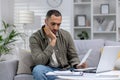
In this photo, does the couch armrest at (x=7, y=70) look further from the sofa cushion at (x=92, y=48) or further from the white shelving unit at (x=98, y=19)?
the white shelving unit at (x=98, y=19)

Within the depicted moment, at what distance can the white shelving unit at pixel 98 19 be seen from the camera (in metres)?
6.12

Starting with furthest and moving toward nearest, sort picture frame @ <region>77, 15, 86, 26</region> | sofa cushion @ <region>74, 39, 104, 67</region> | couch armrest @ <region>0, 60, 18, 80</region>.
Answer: picture frame @ <region>77, 15, 86, 26</region> < sofa cushion @ <region>74, 39, 104, 67</region> < couch armrest @ <region>0, 60, 18, 80</region>

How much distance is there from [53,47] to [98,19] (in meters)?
3.47

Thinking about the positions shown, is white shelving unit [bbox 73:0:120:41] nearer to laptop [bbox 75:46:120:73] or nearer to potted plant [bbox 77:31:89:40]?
potted plant [bbox 77:31:89:40]

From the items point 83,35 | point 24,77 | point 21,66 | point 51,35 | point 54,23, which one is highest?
point 54,23

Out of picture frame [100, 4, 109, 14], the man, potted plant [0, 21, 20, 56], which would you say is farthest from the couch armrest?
picture frame [100, 4, 109, 14]

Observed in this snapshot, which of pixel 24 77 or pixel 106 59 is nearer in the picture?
pixel 106 59

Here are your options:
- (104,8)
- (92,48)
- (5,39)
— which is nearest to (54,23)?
(92,48)

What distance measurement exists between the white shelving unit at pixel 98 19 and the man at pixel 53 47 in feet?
9.45

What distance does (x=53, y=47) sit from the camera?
3002mm

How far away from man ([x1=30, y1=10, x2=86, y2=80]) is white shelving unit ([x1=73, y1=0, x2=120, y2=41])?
288 centimetres

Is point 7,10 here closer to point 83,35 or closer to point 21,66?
point 83,35

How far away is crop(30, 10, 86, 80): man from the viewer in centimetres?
297

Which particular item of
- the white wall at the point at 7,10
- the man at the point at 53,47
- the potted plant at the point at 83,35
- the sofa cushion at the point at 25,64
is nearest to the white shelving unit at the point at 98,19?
the potted plant at the point at 83,35
